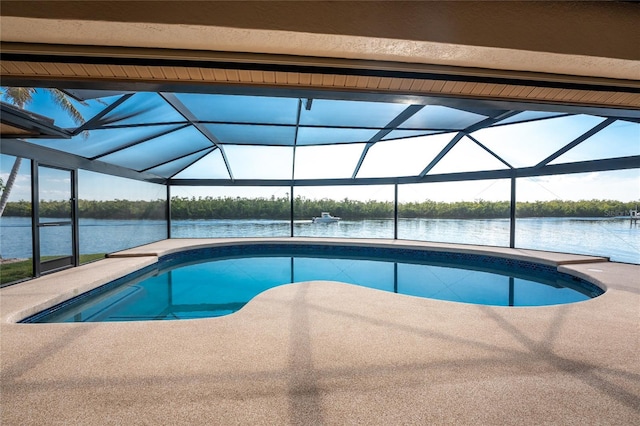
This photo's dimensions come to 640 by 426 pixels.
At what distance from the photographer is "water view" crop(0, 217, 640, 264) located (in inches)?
416

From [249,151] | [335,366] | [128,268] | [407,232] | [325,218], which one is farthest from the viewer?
[325,218]

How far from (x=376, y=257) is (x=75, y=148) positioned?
27.0ft

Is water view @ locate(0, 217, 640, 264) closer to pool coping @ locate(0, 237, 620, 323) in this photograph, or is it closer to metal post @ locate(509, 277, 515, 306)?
pool coping @ locate(0, 237, 620, 323)

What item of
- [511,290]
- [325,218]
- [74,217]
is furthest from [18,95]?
[325,218]

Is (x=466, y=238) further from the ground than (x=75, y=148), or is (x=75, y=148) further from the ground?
(x=75, y=148)

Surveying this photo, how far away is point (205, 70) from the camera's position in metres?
1.64

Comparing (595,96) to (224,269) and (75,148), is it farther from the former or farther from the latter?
(75,148)

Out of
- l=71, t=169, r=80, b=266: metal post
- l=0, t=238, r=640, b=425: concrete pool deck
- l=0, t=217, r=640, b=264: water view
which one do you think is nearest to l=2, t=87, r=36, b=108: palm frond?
l=0, t=217, r=640, b=264: water view

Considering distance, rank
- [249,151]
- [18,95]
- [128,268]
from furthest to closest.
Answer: [249,151] → [18,95] → [128,268]

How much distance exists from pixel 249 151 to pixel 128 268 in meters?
5.57

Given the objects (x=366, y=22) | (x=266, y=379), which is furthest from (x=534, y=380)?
(x=366, y=22)

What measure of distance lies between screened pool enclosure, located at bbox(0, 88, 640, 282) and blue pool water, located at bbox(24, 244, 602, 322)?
1619mm

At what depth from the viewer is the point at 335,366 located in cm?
215

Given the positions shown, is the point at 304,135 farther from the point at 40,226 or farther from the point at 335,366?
the point at 335,366
